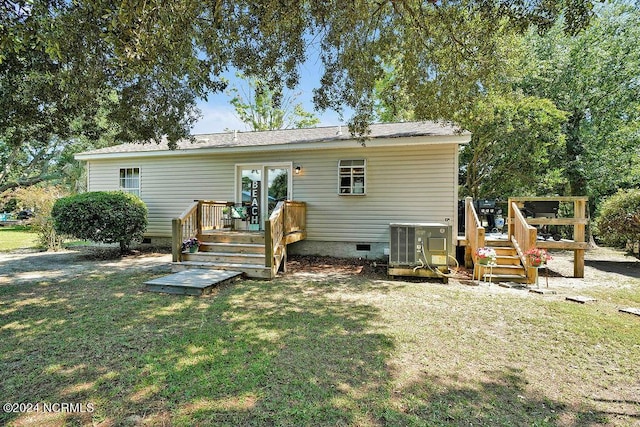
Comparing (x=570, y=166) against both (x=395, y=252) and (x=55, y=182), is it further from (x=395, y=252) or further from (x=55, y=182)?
(x=55, y=182)

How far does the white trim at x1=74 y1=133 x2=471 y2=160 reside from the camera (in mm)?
7801

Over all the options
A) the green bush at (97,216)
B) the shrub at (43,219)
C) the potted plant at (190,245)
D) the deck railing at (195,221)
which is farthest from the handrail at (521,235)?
the shrub at (43,219)

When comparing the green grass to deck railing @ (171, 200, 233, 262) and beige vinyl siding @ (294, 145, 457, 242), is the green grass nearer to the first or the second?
deck railing @ (171, 200, 233, 262)

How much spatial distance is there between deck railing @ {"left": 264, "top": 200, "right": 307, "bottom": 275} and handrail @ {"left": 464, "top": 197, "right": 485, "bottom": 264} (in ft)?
13.3

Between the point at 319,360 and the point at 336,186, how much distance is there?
6342 mm

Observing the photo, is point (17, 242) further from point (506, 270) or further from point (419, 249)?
point (506, 270)

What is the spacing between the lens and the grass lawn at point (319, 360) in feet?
7.35

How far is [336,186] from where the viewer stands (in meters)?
8.95

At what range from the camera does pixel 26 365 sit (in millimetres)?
2814

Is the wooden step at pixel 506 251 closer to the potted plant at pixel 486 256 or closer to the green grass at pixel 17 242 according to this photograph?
the potted plant at pixel 486 256

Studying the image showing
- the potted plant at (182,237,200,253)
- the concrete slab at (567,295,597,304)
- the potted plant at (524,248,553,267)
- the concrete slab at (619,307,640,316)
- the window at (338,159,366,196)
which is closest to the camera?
the concrete slab at (619,307,640,316)

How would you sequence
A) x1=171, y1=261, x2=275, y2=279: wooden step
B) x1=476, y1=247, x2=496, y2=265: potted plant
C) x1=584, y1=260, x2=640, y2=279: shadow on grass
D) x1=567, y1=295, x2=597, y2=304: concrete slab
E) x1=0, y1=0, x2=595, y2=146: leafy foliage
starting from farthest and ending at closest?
x1=584, y1=260, x2=640, y2=279: shadow on grass, x1=171, y1=261, x2=275, y2=279: wooden step, x1=476, y1=247, x2=496, y2=265: potted plant, x1=567, y1=295, x2=597, y2=304: concrete slab, x1=0, y1=0, x2=595, y2=146: leafy foliage

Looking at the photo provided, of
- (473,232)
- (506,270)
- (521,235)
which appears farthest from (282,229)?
(521,235)

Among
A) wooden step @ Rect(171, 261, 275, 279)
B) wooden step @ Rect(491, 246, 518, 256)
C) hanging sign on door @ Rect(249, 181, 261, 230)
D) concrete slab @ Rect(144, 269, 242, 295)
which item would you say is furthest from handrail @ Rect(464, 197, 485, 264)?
hanging sign on door @ Rect(249, 181, 261, 230)
